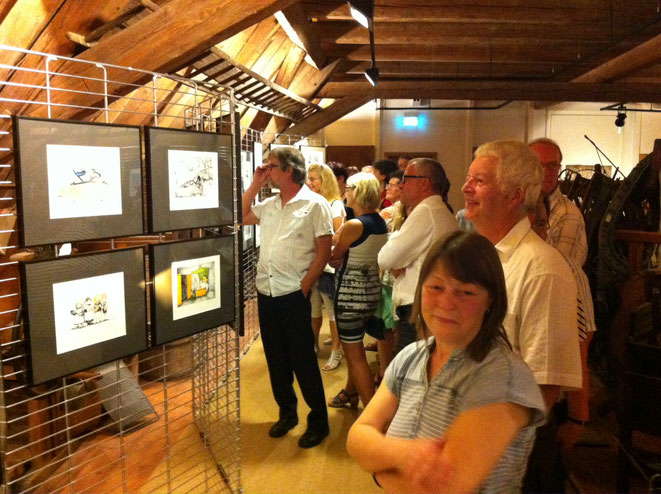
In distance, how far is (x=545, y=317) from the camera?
1436 millimetres

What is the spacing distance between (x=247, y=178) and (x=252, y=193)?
1433 millimetres

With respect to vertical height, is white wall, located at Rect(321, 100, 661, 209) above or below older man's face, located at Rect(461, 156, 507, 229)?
above

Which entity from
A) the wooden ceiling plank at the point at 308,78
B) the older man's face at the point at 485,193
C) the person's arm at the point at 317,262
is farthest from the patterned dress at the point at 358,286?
the wooden ceiling plank at the point at 308,78

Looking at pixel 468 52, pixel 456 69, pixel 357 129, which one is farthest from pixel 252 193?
pixel 357 129

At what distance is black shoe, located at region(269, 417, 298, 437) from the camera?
322 centimetres

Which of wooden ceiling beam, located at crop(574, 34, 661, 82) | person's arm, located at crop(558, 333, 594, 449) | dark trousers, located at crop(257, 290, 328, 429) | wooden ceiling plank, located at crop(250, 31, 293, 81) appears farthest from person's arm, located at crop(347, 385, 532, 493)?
wooden ceiling beam, located at crop(574, 34, 661, 82)

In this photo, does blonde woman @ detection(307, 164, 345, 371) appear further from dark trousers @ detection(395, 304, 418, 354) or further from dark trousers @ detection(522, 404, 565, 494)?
dark trousers @ detection(522, 404, 565, 494)

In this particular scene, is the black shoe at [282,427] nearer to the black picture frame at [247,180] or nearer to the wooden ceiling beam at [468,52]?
the black picture frame at [247,180]

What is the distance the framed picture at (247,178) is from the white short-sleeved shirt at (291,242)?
1294 millimetres

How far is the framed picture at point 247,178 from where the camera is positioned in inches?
173

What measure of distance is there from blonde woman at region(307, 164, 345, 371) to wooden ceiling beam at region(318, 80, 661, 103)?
2897 millimetres

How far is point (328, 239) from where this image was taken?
3086 millimetres

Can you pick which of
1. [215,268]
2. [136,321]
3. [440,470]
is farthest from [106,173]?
[440,470]

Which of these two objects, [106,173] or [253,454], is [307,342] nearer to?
[253,454]
